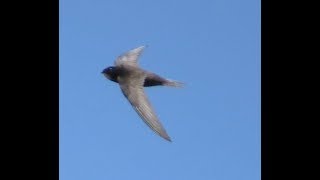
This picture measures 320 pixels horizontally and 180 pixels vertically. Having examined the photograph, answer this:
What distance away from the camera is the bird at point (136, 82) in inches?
206

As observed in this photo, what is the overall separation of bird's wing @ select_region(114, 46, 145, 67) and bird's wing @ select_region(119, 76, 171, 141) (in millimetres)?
792

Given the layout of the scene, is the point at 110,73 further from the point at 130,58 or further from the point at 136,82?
the point at 130,58

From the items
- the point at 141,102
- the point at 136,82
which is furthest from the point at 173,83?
the point at 141,102

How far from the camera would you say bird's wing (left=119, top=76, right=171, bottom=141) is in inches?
188

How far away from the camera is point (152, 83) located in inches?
241

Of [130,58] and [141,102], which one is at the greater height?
[130,58]

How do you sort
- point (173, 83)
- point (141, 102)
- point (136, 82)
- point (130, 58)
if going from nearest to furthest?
point (141, 102)
point (136, 82)
point (173, 83)
point (130, 58)

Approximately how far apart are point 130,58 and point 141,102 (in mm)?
1726

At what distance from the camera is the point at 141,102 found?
5465 mm

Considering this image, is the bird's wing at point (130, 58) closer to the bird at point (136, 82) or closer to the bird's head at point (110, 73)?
the bird at point (136, 82)

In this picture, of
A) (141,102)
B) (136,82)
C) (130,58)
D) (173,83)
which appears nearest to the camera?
(141,102)
